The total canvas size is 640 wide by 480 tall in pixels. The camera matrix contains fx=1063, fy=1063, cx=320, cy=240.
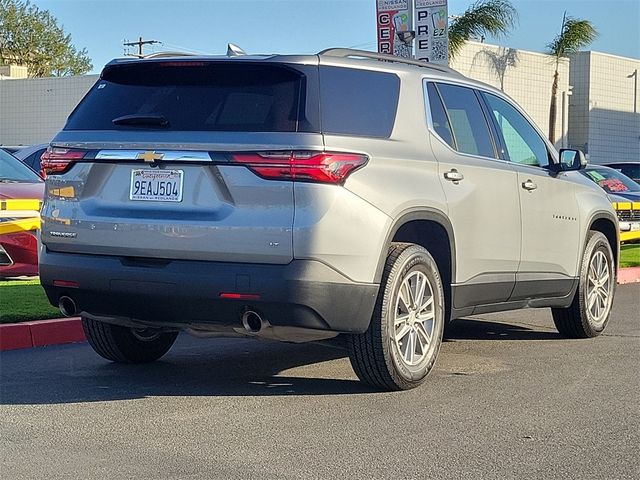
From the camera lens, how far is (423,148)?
640 centimetres

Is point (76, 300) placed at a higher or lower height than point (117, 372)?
higher

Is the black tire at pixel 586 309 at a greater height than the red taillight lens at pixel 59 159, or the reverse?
the red taillight lens at pixel 59 159

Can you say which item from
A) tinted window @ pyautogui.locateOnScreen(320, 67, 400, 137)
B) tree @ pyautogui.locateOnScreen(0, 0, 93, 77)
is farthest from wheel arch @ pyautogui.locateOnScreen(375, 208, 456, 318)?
tree @ pyautogui.locateOnScreen(0, 0, 93, 77)

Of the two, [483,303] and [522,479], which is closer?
[522,479]

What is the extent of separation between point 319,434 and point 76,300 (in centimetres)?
174

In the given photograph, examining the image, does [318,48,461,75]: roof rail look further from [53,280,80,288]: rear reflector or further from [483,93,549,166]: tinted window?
[53,280,80,288]: rear reflector

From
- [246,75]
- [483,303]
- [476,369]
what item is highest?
[246,75]

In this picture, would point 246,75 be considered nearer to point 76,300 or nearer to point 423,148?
point 423,148

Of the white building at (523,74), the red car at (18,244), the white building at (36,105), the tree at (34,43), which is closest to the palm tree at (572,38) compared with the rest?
the white building at (523,74)

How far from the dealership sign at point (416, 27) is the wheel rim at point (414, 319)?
25.7ft

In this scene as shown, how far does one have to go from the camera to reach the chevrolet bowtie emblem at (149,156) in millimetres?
5774

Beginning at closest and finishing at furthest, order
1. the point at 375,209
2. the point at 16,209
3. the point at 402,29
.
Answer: the point at 375,209
the point at 16,209
the point at 402,29

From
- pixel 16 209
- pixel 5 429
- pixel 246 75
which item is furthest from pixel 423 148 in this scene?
pixel 16 209

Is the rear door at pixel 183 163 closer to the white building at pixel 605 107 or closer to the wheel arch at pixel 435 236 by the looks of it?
the wheel arch at pixel 435 236
